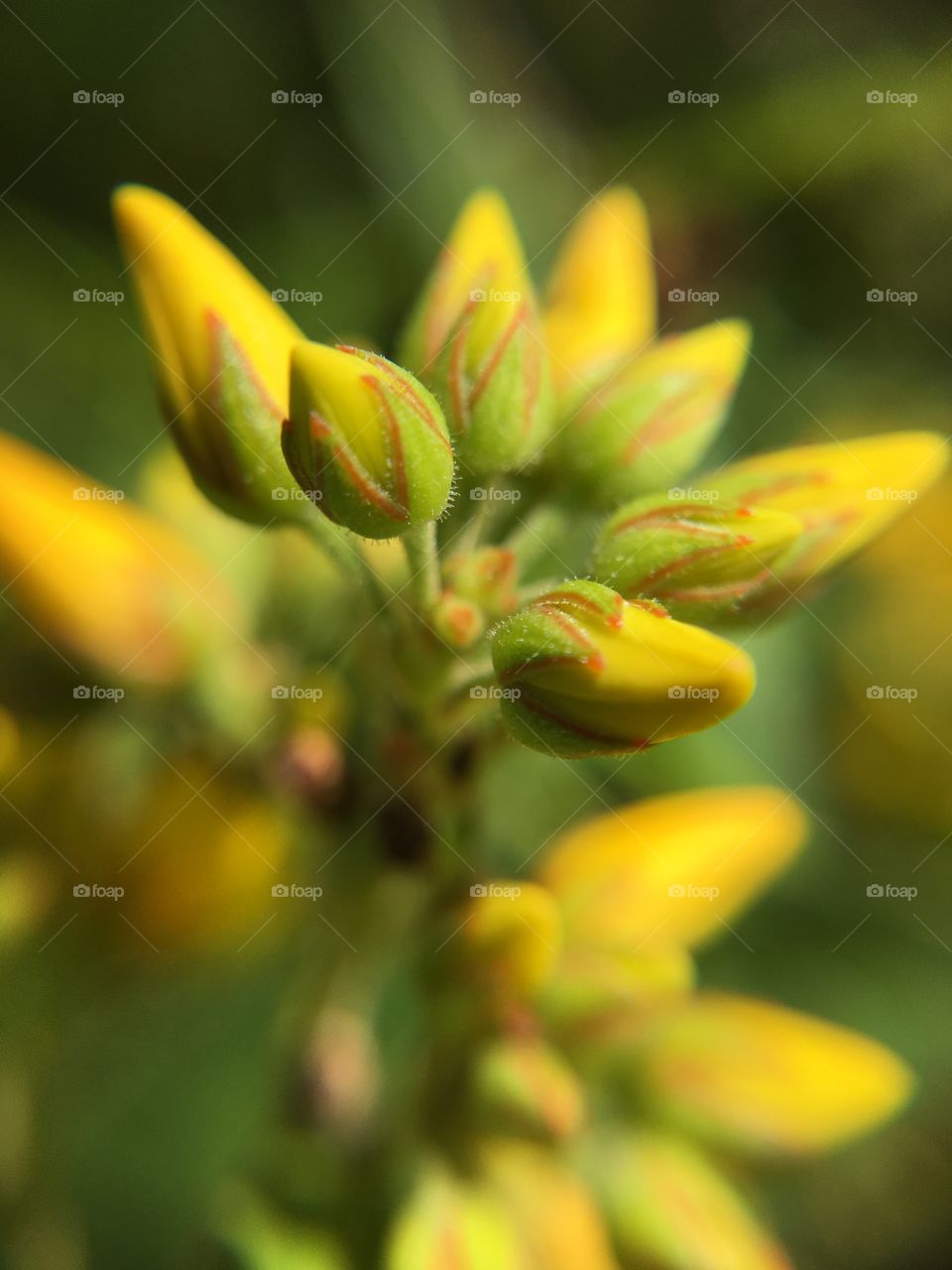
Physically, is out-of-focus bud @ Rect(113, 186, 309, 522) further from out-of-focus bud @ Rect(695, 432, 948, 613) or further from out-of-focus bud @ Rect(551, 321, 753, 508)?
out-of-focus bud @ Rect(695, 432, 948, 613)

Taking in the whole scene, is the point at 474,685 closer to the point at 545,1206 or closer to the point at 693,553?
the point at 693,553

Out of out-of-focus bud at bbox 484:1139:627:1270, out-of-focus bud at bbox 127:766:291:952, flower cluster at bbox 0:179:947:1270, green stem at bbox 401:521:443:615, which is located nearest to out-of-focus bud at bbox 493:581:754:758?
flower cluster at bbox 0:179:947:1270

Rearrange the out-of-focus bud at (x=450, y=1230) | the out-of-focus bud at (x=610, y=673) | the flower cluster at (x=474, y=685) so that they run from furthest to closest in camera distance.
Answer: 1. the out-of-focus bud at (x=450, y=1230)
2. the flower cluster at (x=474, y=685)
3. the out-of-focus bud at (x=610, y=673)

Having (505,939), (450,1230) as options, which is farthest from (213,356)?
(450,1230)

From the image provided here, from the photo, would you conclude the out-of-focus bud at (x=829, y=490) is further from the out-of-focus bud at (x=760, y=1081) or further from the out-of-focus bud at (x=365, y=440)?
the out-of-focus bud at (x=760, y=1081)

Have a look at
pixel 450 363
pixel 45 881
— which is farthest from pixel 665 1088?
pixel 450 363

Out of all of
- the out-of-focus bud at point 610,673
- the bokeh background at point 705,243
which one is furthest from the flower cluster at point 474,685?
the bokeh background at point 705,243

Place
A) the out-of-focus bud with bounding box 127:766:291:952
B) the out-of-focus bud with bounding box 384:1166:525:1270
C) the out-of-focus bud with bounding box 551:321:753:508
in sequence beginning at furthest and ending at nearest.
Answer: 1. the out-of-focus bud with bounding box 127:766:291:952
2. the out-of-focus bud with bounding box 384:1166:525:1270
3. the out-of-focus bud with bounding box 551:321:753:508
